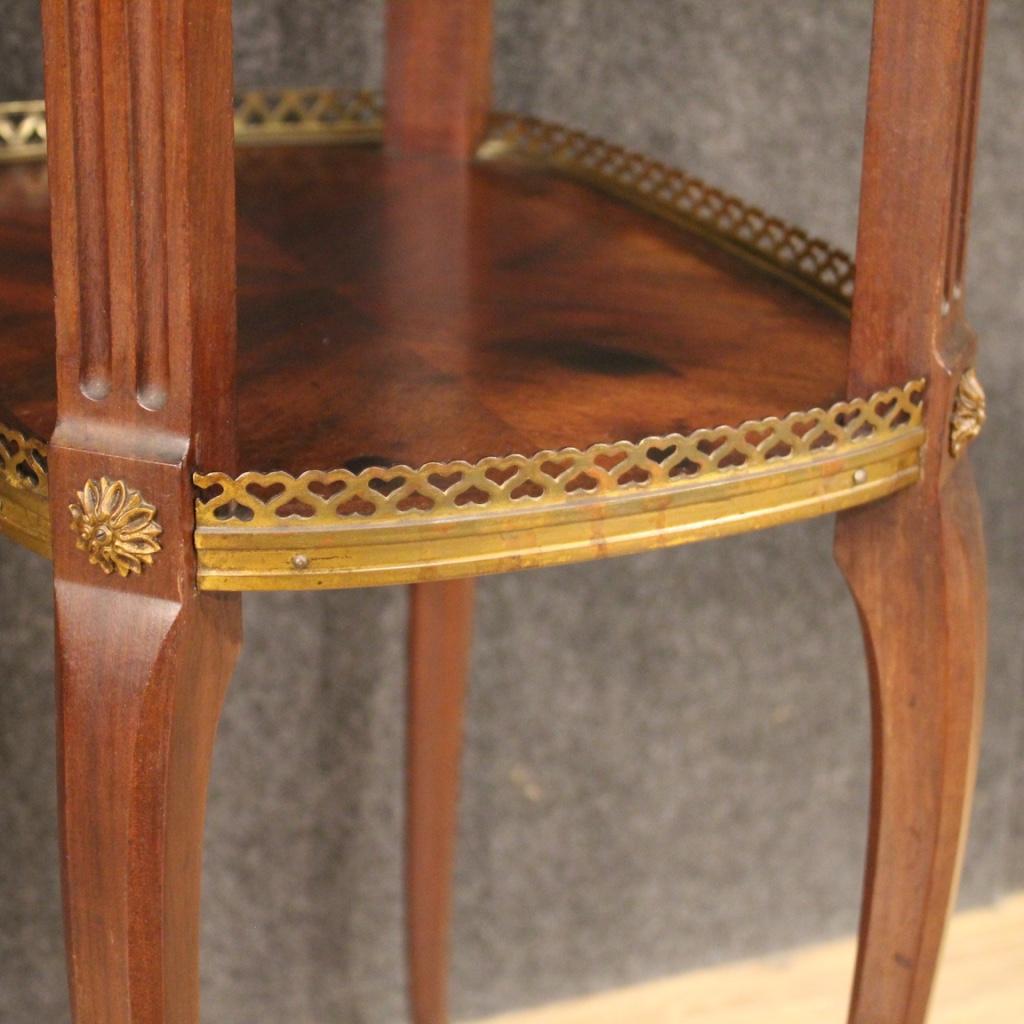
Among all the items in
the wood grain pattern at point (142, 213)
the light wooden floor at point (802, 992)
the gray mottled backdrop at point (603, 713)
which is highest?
the wood grain pattern at point (142, 213)

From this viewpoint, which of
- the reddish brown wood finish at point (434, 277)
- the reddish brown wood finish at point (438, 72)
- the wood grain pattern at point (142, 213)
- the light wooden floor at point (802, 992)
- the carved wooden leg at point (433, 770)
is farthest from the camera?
the light wooden floor at point (802, 992)

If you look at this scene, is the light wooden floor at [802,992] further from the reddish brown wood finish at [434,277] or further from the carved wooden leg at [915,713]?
the carved wooden leg at [915,713]

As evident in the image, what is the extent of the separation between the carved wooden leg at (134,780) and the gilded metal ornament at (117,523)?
1 cm

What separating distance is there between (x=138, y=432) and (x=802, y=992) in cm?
74

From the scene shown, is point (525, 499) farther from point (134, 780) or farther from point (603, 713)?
point (603, 713)

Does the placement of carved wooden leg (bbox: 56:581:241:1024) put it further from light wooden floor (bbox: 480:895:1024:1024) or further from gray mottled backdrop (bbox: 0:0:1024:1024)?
light wooden floor (bbox: 480:895:1024:1024)

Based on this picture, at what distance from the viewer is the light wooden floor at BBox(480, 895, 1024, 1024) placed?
101cm

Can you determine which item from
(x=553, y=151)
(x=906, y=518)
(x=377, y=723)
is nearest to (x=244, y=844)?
(x=377, y=723)

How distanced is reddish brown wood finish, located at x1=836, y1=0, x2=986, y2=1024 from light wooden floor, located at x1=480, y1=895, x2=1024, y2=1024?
17.4 inches

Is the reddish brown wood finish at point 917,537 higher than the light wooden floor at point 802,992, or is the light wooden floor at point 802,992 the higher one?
the reddish brown wood finish at point 917,537

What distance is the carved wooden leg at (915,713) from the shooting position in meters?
0.53

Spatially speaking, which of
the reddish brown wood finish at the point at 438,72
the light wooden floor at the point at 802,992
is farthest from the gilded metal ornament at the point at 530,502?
the light wooden floor at the point at 802,992

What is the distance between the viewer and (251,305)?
0.56 m

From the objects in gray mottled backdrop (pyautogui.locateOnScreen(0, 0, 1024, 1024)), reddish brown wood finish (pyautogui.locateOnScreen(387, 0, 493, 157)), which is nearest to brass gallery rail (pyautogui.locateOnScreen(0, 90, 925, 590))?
reddish brown wood finish (pyautogui.locateOnScreen(387, 0, 493, 157))
